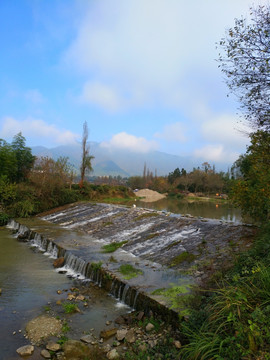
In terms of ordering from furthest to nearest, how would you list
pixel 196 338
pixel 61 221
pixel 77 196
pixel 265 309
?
1. pixel 77 196
2. pixel 61 221
3. pixel 196 338
4. pixel 265 309

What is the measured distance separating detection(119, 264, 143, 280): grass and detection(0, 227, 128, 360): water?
0.77m

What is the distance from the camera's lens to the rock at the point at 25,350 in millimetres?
A: 4578

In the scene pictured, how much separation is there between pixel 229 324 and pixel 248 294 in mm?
647

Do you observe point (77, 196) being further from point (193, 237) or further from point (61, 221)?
point (193, 237)

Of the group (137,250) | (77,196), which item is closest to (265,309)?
(137,250)

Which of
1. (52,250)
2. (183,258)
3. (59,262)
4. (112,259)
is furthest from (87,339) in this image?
(52,250)

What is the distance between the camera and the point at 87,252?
10.3m

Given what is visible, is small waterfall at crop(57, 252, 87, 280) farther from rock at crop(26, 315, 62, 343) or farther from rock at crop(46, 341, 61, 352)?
rock at crop(46, 341, 61, 352)

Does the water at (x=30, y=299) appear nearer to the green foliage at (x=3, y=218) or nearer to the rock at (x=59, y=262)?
the rock at (x=59, y=262)

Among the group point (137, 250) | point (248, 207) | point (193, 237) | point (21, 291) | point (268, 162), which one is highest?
point (268, 162)

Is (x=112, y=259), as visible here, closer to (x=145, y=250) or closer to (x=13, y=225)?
(x=145, y=250)

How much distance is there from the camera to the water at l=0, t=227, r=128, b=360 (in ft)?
17.4

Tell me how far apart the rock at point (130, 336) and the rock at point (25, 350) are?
174 centimetres

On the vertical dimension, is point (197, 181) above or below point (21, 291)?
above
